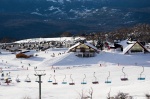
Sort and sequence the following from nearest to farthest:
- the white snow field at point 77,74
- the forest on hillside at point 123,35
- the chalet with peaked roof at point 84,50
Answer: the white snow field at point 77,74 → the chalet with peaked roof at point 84,50 → the forest on hillside at point 123,35

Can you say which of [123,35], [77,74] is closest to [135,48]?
[77,74]

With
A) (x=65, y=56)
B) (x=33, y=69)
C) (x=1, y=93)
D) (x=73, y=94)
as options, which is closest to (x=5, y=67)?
(x=33, y=69)

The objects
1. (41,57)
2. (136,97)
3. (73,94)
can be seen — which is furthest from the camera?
(41,57)

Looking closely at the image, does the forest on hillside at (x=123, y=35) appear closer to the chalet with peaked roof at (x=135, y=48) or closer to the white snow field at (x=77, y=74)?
the chalet with peaked roof at (x=135, y=48)

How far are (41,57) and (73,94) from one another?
2988 cm

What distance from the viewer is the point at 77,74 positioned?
4678 centimetres

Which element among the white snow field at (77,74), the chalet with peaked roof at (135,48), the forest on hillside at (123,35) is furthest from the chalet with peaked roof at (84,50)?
the forest on hillside at (123,35)

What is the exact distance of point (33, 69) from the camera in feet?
170

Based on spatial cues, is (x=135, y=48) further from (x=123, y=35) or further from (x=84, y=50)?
(x=123, y=35)

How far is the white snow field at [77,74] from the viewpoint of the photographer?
111 ft

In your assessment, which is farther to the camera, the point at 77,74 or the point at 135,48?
the point at 135,48

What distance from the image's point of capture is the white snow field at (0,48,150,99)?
33812 millimetres

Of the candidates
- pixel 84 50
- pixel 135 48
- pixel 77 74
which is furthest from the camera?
pixel 84 50

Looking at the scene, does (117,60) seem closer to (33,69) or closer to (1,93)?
(33,69)
